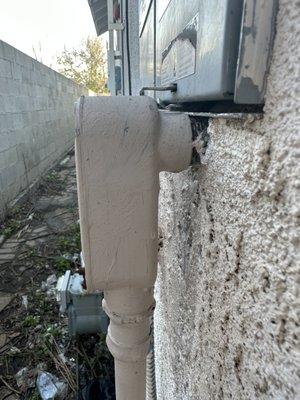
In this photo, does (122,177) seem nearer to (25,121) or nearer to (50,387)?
(50,387)

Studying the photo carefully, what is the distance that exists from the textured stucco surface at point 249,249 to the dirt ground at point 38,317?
1.89 m

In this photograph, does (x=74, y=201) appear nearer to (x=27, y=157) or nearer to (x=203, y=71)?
(x=27, y=157)

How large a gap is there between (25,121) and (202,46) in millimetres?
6298

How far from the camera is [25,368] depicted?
2611 millimetres

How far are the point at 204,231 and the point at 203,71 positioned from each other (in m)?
0.35

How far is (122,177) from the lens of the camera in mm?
653

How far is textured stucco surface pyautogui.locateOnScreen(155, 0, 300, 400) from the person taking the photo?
42 cm

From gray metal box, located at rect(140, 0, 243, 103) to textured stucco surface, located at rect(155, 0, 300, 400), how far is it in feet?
0.23

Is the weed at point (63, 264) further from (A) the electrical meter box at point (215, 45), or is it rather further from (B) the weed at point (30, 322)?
(A) the electrical meter box at point (215, 45)

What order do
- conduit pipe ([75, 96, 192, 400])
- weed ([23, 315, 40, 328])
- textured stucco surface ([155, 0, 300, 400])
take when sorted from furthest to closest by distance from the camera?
weed ([23, 315, 40, 328]), conduit pipe ([75, 96, 192, 400]), textured stucco surface ([155, 0, 300, 400])

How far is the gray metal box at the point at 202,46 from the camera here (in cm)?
50

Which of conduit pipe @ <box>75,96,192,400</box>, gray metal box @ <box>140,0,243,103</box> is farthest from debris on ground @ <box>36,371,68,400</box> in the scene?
gray metal box @ <box>140,0,243,103</box>

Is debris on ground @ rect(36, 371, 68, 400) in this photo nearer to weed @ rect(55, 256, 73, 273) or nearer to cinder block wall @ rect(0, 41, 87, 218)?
weed @ rect(55, 256, 73, 273)

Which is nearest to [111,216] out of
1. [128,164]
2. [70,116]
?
[128,164]
